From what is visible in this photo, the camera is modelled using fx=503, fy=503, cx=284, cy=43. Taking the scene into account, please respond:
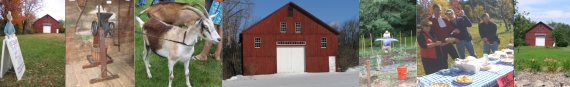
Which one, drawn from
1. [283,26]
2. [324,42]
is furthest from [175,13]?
[324,42]

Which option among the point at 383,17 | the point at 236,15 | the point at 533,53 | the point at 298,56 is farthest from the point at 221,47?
the point at 533,53

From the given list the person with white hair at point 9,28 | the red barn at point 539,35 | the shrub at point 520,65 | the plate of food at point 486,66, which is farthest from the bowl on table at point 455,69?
the person with white hair at point 9,28

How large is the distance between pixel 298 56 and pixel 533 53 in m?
5.37

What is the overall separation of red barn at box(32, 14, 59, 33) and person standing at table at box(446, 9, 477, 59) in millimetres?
6616

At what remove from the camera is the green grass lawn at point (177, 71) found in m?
8.62

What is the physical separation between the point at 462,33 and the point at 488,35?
17.7 inches

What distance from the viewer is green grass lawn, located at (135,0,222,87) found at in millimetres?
8625

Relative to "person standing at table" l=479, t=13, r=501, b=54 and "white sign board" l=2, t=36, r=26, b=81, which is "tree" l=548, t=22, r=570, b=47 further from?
"white sign board" l=2, t=36, r=26, b=81

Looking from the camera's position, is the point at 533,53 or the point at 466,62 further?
the point at 533,53

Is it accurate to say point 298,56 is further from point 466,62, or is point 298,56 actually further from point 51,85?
point 51,85

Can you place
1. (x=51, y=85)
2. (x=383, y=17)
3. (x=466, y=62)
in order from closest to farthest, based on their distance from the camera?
(x=51, y=85), (x=466, y=62), (x=383, y=17)

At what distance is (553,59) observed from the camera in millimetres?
11031

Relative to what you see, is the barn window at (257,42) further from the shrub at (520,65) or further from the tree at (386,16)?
the shrub at (520,65)

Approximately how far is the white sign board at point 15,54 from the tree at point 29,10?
304 millimetres
